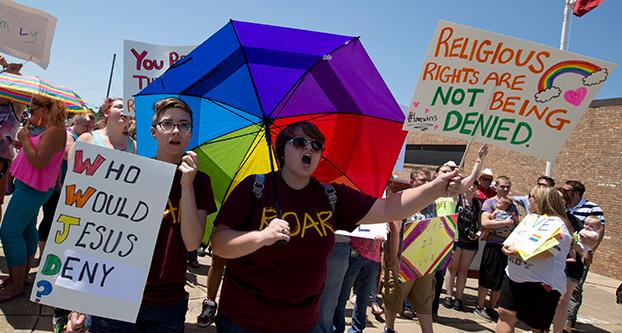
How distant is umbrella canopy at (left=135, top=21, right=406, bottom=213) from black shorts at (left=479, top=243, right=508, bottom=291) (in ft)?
13.1

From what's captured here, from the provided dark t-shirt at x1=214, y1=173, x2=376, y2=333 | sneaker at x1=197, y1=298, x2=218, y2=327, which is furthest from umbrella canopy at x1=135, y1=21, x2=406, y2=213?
sneaker at x1=197, y1=298, x2=218, y2=327

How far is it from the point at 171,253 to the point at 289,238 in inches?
24.1

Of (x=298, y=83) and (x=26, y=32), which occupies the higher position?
(x=26, y=32)

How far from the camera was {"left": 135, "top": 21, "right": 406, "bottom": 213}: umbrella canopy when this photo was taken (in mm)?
2486

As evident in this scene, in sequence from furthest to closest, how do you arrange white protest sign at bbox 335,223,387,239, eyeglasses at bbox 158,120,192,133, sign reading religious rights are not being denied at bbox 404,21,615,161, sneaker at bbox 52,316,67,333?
white protest sign at bbox 335,223,387,239
sneaker at bbox 52,316,67,333
sign reading religious rights are not being denied at bbox 404,21,615,161
eyeglasses at bbox 158,120,192,133

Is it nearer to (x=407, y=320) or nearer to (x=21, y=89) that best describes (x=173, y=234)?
(x=21, y=89)

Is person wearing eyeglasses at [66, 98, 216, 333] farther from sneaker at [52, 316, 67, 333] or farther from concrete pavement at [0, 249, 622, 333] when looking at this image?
concrete pavement at [0, 249, 622, 333]

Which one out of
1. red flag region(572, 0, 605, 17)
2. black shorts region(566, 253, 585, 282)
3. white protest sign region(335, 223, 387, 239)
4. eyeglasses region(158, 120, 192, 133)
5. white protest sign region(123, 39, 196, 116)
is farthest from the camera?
red flag region(572, 0, 605, 17)

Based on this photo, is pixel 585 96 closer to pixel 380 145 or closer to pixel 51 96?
pixel 380 145

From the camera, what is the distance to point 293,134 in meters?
2.14

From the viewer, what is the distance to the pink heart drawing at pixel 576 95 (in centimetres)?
246

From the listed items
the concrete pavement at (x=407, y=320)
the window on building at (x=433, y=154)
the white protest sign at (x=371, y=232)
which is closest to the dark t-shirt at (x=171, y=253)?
the white protest sign at (x=371, y=232)

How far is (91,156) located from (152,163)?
280 mm

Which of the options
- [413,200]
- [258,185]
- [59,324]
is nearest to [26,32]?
[59,324]
